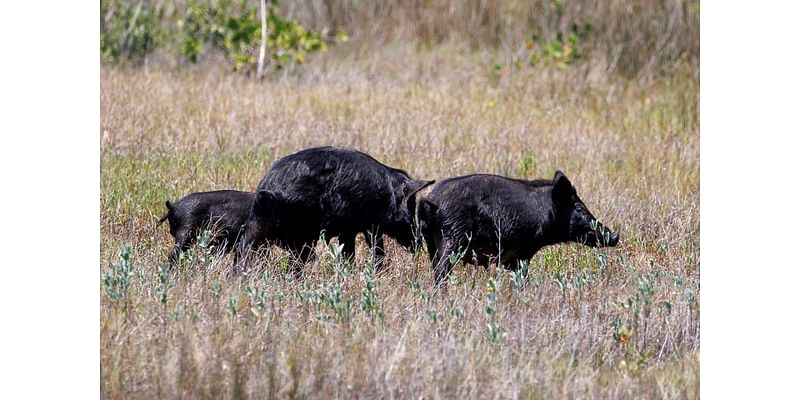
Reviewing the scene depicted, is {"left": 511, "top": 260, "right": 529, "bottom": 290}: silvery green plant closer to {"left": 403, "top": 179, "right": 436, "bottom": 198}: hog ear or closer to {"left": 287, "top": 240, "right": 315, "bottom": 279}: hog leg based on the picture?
{"left": 403, "top": 179, "right": 436, "bottom": 198}: hog ear

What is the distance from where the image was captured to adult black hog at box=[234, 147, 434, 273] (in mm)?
7168

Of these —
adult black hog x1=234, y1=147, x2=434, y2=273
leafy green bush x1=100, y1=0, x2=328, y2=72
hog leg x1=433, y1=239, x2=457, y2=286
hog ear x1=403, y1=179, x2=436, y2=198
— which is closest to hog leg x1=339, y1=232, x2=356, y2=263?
adult black hog x1=234, y1=147, x2=434, y2=273

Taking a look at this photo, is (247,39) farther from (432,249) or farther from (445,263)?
(445,263)

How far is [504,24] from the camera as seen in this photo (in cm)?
1738

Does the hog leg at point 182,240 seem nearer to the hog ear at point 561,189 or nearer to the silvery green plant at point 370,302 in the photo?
the silvery green plant at point 370,302

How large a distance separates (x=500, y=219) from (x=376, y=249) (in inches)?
37.6

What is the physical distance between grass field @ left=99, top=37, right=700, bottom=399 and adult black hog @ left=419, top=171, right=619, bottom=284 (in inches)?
8.0

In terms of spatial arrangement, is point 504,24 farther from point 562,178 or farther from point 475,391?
point 475,391

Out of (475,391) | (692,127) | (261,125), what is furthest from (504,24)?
(475,391)

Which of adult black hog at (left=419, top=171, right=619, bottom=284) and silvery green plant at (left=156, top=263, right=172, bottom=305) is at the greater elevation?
adult black hog at (left=419, top=171, right=619, bottom=284)

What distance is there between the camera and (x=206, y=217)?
781 cm

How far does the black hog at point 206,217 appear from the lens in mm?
7777

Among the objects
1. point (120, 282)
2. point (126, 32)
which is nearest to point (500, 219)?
point (120, 282)

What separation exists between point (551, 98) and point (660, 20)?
9.18 ft
